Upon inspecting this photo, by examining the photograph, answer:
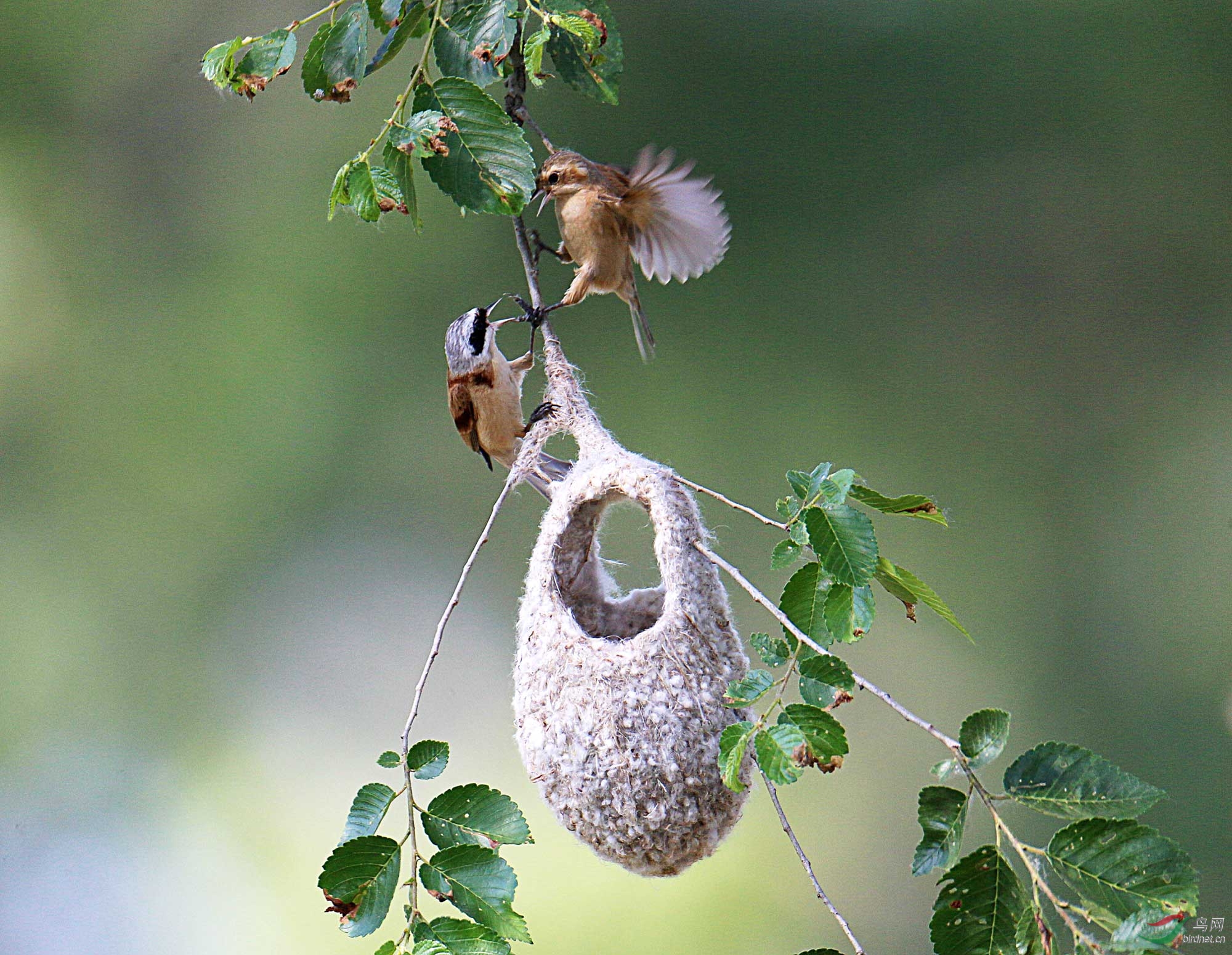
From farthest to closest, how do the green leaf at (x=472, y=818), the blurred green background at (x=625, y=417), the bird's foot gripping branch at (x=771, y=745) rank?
the blurred green background at (x=625, y=417) → the green leaf at (x=472, y=818) → the bird's foot gripping branch at (x=771, y=745)

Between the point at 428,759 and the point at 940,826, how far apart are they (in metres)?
0.52

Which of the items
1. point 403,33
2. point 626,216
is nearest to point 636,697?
point 626,216

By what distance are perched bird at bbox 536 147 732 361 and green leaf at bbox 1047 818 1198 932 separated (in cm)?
92

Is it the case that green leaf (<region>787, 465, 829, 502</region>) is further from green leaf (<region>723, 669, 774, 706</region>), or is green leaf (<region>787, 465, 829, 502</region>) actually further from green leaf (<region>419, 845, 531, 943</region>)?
green leaf (<region>419, 845, 531, 943</region>)

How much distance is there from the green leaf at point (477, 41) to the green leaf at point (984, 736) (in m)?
0.83

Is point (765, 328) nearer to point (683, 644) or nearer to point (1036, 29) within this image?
point (1036, 29)

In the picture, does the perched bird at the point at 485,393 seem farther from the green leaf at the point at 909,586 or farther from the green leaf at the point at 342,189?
the green leaf at the point at 909,586

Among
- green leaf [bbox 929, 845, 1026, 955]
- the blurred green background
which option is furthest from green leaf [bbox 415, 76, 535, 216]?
the blurred green background

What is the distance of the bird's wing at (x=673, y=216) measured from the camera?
1.45m

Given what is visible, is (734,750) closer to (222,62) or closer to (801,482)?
(801,482)

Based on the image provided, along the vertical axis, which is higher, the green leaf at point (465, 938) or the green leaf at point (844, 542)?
the green leaf at point (844, 542)

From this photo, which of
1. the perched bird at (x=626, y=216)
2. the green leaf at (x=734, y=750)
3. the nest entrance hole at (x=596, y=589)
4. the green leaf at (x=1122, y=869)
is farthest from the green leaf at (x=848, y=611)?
the perched bird at (x=626, y=216)

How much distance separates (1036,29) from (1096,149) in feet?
1.14

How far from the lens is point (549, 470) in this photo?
1.47 meters
